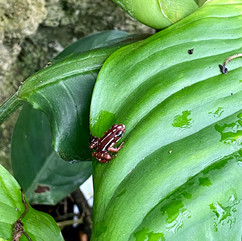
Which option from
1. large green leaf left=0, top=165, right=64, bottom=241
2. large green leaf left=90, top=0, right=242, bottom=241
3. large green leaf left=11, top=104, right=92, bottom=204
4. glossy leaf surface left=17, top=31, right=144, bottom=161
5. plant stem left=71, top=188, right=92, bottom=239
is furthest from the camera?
plant stem left=71, top=188, right=92, bottom=239

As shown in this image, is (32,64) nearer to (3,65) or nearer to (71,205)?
(3,65)

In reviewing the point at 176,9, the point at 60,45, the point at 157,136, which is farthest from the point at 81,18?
the point at 157,136

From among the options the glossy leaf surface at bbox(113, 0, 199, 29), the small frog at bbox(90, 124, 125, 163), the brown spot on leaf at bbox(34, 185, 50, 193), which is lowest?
the brown spot on leaf at bbox(34, 185, 50, 193)

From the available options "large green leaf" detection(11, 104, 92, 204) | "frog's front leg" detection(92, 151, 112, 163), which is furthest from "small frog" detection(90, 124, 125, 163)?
"large green leaf" detection(11, 104, 92, 204)

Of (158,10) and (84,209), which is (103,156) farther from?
(84,209)

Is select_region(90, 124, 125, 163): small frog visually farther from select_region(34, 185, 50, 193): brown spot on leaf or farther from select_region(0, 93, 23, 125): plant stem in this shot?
select_region(34, 185, 50, 193): brown spot on leaf

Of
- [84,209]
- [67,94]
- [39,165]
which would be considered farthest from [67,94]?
[84,209]

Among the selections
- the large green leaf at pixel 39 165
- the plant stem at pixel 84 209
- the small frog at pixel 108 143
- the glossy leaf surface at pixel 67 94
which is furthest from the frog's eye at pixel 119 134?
the plant stem at pixel 84 209
